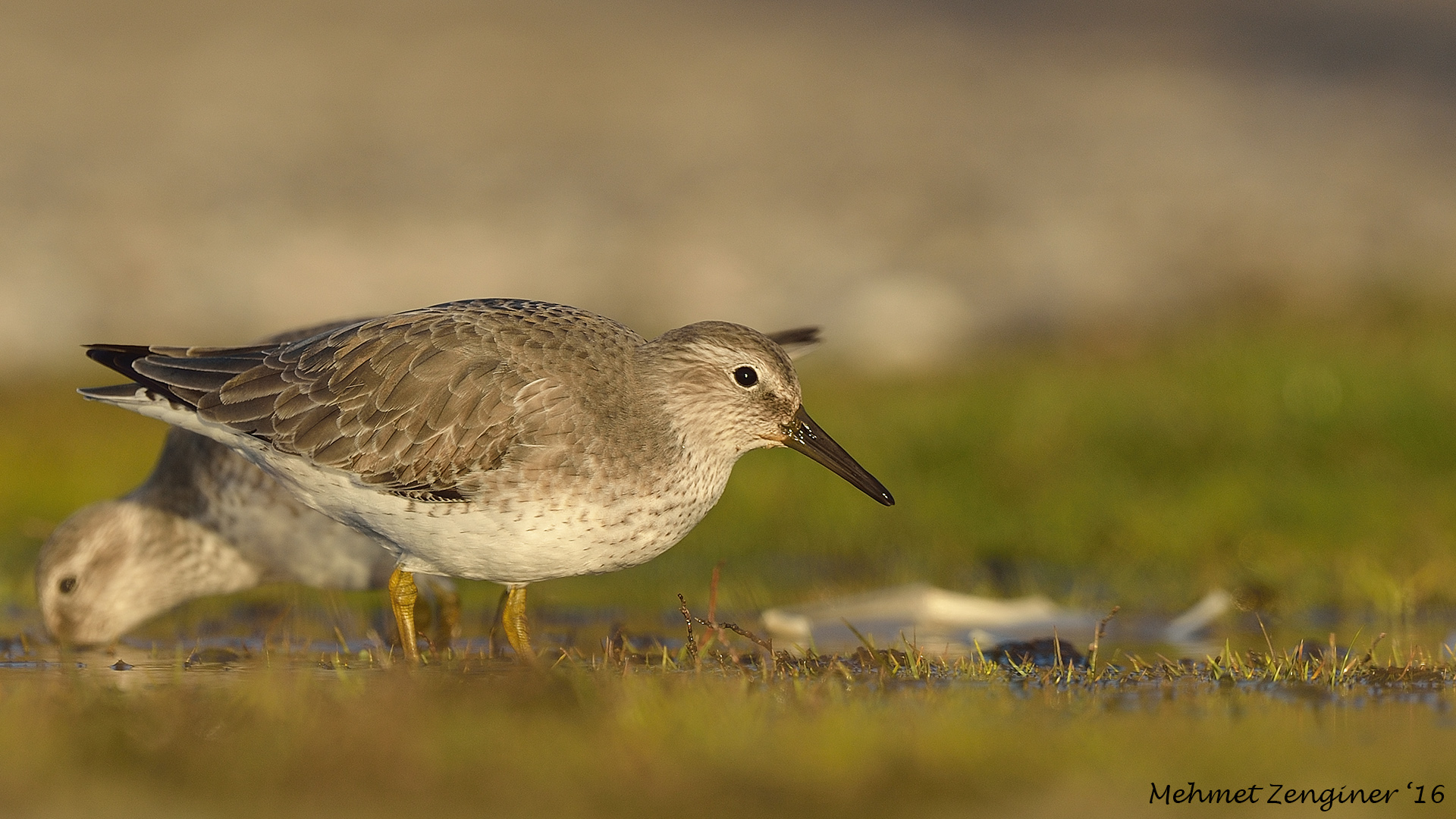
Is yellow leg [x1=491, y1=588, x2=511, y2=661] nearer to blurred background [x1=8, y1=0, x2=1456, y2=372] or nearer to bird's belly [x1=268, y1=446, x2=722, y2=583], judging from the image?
bird's belly [x1=268, y1=446, x2=722, y2=583]

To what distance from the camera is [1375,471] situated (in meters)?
12.3

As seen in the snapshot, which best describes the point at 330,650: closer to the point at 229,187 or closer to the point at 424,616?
the point at 424,616

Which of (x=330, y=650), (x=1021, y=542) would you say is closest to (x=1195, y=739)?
(x=330, y=650)

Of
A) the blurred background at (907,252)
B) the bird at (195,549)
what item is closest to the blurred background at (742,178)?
the blurred background at (907,252)

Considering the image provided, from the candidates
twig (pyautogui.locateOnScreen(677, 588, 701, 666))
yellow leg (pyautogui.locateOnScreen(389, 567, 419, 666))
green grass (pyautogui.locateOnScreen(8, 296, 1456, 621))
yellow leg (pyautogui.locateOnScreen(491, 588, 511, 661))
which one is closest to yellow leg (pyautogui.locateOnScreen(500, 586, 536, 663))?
yellow leg (pyautogui.locateOnScreen(491, 588, 511, 661))

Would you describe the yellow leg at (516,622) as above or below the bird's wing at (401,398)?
below

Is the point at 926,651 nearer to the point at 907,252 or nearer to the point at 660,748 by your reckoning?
the point at 660,748

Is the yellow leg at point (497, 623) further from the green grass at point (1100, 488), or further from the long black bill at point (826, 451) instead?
the long black bill at point (826, 451)

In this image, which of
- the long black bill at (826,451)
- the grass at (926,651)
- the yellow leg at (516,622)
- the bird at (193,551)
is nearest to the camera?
the grass at (926,651)

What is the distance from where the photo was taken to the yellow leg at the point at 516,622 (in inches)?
323

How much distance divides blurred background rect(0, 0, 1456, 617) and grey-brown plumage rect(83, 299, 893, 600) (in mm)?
2619

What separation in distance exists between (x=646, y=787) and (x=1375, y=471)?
8.62 metres

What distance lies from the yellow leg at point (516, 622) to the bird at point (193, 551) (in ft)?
3.94

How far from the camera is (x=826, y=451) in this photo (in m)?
8.56
